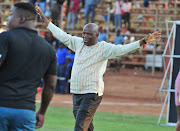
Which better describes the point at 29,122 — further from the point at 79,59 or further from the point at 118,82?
the point at 118,82

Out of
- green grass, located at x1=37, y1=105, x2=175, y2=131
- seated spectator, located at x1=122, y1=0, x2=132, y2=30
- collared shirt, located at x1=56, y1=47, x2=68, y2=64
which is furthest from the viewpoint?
seated spectator, located at x1=122, y1=0, x2=132, y2=30

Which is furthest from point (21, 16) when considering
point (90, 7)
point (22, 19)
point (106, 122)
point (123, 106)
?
point (90, 7)

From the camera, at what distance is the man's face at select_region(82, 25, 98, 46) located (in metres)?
8.20

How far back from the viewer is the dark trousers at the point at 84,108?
7.84 metres

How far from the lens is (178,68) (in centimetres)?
1371

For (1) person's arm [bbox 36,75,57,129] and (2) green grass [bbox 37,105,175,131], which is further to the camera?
(2) green grass [bbox 37,105,175,131]

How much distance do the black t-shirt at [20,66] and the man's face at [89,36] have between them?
10.6 feet

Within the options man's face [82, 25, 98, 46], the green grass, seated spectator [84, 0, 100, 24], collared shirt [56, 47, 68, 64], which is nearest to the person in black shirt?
man's face [82, 25, 98, 46]

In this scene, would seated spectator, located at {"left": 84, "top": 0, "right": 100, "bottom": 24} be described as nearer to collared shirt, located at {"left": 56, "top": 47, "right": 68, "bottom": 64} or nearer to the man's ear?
collared shirt, located at {"left": 56, "top": 47, "right": 68, "bottom": 64}

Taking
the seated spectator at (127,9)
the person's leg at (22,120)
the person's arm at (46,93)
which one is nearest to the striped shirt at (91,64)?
the person's arm at (46,93)

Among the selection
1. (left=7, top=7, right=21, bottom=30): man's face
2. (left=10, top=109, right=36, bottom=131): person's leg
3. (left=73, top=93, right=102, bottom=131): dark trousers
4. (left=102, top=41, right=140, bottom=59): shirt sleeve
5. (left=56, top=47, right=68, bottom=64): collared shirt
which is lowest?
(left=56, top=47, right=68, bottom=64): collared shirt

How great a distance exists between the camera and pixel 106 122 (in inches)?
532

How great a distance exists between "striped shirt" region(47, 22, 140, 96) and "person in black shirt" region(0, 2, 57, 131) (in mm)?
3003

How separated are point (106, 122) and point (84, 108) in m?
5.73
